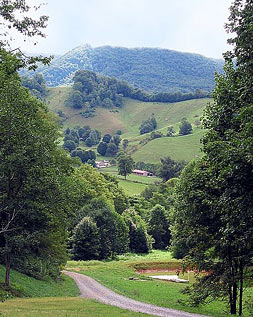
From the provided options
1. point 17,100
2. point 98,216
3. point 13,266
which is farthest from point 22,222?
point 98,216

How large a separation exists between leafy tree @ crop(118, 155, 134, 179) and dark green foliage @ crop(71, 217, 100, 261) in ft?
309

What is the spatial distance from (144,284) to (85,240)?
1041 inches

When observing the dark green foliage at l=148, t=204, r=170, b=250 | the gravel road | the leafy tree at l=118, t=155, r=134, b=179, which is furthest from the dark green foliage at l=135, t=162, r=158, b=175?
the gravel road

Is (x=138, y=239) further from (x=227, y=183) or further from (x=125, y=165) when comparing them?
(x=125, y=165)

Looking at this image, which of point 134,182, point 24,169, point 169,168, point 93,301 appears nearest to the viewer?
point 24,169

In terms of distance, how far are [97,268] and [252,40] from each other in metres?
48.0

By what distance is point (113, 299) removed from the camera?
1246 inches

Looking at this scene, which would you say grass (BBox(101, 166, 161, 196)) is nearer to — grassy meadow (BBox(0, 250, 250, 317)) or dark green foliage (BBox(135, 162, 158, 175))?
dark green foliage (BBox(135, 162, 158, 175))

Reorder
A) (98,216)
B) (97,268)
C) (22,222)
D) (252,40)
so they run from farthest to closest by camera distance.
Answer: (98,216) → (97,268) → (22,222) → (252,40)

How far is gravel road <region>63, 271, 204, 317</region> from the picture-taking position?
24.6 m

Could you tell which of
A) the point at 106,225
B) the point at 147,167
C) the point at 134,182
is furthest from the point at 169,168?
the point at 106,225

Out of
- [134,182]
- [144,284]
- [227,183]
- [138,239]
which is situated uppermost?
[134,182]

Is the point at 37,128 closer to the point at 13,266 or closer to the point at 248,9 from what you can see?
the point at 248,9

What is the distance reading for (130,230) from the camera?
→ 8806 centimetres
